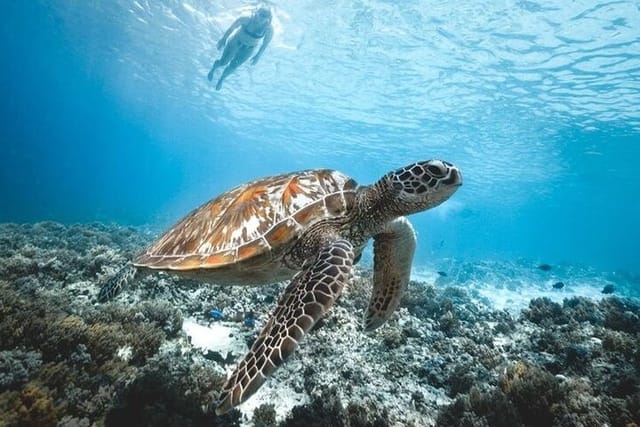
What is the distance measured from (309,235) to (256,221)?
693 mm

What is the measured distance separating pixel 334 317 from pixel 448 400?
90.1 inches

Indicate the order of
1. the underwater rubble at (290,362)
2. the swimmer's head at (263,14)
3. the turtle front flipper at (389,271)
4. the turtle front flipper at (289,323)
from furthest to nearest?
the swimmer's head at (263,14), the turtle front flipper at (389,271), the underwater rubble at (290,362), the turtle front flipper at (289,323)

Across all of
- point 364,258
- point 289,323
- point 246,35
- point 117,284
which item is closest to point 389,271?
point 289,323

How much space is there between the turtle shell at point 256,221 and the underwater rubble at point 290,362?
1.40 meters

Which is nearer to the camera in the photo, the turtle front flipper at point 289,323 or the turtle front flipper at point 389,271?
the turtle front flipper at point 289,323

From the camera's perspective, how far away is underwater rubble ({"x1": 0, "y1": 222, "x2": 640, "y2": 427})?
10.9ft

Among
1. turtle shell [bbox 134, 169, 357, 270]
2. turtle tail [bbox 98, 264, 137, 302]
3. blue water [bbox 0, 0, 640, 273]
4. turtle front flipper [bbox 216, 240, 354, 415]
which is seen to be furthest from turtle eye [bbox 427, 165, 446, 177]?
blue water [bbox 0, 0, 640, 273]

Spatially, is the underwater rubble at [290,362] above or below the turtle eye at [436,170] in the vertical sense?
below

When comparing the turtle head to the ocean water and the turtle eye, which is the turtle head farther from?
the ocean water

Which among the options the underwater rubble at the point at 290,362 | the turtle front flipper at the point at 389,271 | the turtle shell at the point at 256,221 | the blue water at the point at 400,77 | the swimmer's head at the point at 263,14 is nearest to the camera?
the underwater rubble at the point at 290,362

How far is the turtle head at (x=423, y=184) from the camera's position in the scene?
340 centimetres

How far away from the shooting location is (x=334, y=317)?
589 centimetres

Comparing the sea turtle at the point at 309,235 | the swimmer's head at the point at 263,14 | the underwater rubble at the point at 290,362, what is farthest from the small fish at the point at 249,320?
the swimmer's head at the point at 263,14

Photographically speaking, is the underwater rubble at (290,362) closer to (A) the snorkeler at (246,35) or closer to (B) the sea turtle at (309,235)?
(B) the sea turtle at (309,235)
